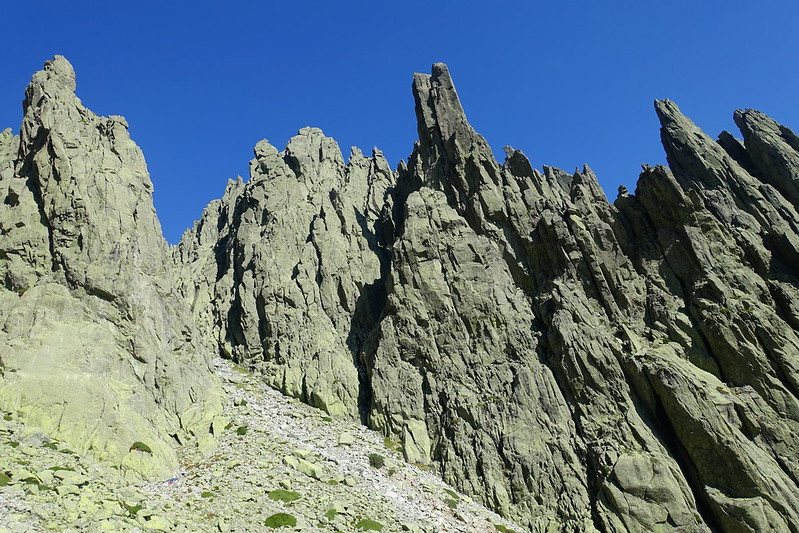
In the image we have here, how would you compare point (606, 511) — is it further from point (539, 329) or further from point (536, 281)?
point (536, 281)

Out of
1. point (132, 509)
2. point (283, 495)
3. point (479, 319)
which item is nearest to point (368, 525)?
point (283, 495)

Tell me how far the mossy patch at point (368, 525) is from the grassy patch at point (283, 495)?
5719mm

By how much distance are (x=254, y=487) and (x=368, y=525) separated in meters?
10.2

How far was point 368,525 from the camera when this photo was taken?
40.1 metres

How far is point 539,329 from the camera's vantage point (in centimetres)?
6259

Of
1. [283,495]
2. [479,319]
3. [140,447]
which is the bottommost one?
[283,495]

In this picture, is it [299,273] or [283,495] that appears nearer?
[283,495]

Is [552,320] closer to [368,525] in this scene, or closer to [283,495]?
[368,525]

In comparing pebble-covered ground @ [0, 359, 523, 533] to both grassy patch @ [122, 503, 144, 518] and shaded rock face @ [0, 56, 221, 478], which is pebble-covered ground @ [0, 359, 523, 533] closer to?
grassy patch @ [122, 503, 144, 518]

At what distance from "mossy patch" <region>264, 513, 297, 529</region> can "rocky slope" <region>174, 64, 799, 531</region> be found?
19.2 m

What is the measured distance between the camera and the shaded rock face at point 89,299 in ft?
137

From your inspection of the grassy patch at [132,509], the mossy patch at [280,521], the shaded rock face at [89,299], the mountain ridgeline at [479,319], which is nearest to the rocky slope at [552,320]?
the mountain ridgeline at [479,319]

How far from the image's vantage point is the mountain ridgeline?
46.5m

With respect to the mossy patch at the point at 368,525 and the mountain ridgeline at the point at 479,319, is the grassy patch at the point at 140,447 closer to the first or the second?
the mountain ridgeline at the point at 479,319
